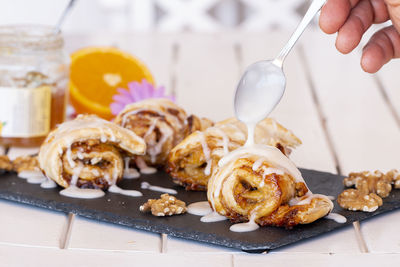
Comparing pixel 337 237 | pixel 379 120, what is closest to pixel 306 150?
pixel 379 120

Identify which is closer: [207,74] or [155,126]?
[155,126]

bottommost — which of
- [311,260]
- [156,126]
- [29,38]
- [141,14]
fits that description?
[311,260]

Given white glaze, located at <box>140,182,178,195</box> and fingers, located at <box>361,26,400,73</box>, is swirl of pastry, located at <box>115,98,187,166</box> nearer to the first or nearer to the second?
white glaze, located at <box>140,182,178,195</box>

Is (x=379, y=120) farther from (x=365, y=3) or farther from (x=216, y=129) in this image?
(x=216, y=129)

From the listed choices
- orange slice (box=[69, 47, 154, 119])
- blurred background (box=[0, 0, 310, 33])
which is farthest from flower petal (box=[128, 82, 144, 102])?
blurred background (box=[0, 0, 310, 33])

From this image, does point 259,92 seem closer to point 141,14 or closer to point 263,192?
point 263,192

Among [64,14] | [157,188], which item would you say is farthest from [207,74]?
[157,188]
